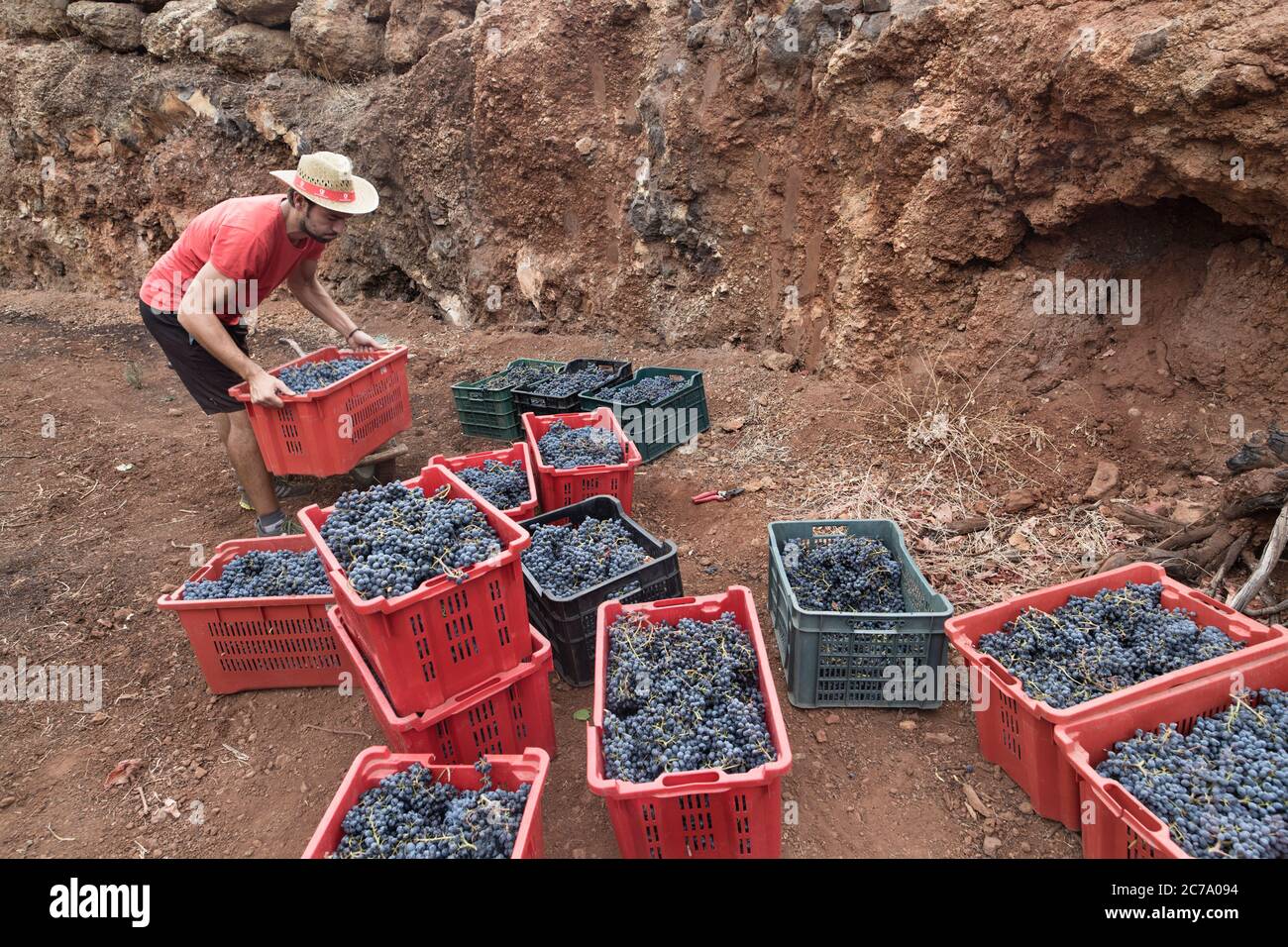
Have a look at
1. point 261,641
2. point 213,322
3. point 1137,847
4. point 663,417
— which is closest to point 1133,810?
point 1137,847

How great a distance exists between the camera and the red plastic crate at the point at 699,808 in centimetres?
195

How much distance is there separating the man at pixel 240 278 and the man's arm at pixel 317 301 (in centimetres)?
5

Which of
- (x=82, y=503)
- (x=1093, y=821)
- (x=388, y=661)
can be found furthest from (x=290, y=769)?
(x=82, y=503)

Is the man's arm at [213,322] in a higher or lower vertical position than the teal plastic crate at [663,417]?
higher

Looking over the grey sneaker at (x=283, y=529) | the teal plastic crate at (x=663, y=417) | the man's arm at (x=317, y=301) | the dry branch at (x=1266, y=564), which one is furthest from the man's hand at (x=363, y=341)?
the dry branch at (x=1266, y=564)

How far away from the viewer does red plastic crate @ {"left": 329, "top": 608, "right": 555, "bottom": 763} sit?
7.80 feet

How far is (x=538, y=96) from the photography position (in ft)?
22.6

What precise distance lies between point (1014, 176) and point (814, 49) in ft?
5.84

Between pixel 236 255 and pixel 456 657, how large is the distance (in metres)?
2.39

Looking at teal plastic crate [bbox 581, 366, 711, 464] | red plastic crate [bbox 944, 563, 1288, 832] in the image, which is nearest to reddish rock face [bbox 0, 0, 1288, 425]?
teal plastic crate [bbox 581, 366, 711, 464]

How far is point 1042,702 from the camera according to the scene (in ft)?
7.47

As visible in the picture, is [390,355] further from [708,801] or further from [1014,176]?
[1014,176]

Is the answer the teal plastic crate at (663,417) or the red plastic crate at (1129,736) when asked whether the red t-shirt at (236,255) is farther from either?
the red plastic crate at (1129,736)

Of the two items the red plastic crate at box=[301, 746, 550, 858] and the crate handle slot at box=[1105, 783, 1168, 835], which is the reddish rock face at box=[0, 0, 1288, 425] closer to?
the crate handle slot at box=[1105, 783, 1168, 835]
